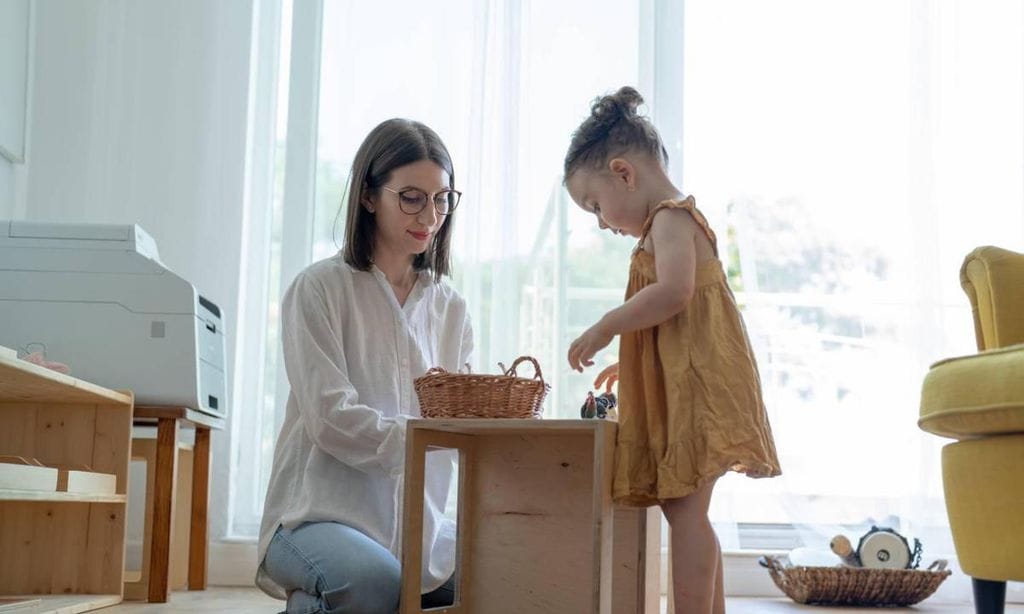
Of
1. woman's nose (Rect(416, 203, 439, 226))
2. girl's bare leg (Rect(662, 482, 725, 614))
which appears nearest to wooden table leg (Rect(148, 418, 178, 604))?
woman's nose (Rect(416, 203, 439, 226))

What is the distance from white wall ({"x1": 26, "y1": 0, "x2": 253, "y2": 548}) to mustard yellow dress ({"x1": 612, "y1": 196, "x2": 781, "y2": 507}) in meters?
1.65

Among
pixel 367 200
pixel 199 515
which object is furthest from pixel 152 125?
pixel 367 200

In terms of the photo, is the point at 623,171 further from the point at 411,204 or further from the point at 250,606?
the point at 250,606

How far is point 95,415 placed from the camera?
8.09 ft

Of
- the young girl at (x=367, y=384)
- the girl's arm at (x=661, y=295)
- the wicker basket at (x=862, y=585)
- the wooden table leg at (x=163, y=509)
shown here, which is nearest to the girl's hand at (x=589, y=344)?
the girl's arm at (x=661, y=295)

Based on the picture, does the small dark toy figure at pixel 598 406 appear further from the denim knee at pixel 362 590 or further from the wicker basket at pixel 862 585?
the wicker basket at pixel 862 585

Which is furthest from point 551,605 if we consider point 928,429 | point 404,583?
point 928,429

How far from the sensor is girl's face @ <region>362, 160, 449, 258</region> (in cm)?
201

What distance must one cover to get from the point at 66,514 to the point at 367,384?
35.8 inches

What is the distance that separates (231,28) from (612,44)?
1.05m

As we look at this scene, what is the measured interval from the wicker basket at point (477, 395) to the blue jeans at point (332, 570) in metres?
0.27

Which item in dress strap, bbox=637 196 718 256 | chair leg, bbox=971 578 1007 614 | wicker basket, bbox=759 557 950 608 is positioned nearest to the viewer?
dress strap, bbox=637 196 718 256

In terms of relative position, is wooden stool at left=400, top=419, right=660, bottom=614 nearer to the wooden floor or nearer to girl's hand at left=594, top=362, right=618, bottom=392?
girl's hand at left=594, top=362, right=618, bottom=392

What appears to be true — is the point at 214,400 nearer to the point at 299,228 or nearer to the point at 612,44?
the point at 299,228
